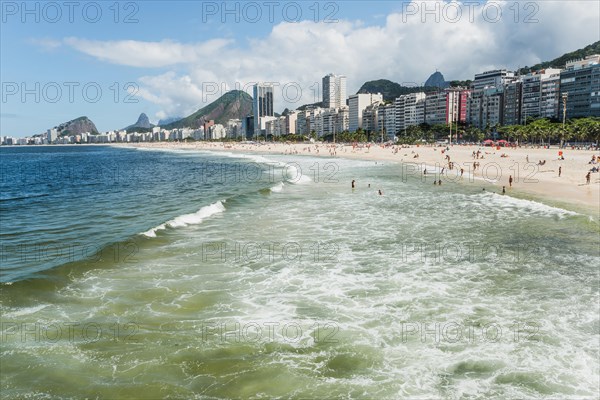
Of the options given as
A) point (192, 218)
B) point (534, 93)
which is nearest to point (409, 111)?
point (534, 93)

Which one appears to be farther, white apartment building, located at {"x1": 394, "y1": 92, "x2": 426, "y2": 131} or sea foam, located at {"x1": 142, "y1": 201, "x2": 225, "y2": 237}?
white apartment building, located at {"x1": 394, "y1": 92, "x2": 426, "y2": 131}

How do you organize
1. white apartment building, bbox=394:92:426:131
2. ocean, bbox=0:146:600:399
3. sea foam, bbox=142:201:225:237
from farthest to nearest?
white apartment building, bbox=394:92:426:131
sea foam, bbox=142:201:225:237
ocean, bbox=0:146:600:399

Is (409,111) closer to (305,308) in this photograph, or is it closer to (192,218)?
(192,218)

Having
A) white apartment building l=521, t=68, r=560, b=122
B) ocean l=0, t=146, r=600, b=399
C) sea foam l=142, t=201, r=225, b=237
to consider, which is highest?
white apartment building l=521, t=68, r=560, b=122

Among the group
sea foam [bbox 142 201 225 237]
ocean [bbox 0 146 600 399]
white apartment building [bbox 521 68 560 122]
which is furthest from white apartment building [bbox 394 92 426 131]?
ocean [bbox 0 146 600 399]

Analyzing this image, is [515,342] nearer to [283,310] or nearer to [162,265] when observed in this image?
[283,310]

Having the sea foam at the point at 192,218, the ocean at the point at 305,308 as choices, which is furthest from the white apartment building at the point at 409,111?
the ocean at the point at 305,308

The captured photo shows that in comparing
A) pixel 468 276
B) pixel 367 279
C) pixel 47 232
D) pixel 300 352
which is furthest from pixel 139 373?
pixel 47 232

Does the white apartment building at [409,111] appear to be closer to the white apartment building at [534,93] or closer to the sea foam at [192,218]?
the white apartment building at [534,93]

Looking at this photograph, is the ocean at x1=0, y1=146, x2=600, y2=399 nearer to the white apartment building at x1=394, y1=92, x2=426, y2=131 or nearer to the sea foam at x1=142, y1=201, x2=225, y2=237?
the sea foam at x1=142, y1=201, x2=225, y2=237
